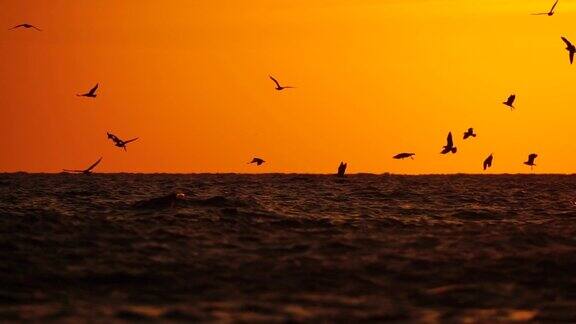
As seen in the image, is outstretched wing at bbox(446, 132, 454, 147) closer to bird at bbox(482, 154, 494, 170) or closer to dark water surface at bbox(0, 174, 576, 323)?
bird at bbox(482, 154, 494, 170)

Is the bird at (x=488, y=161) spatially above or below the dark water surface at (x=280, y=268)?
above

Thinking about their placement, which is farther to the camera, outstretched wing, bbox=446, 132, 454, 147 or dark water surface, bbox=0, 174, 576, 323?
outstretched wing, bbox=446, 132, 454, 147

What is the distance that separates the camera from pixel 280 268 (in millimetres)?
21797

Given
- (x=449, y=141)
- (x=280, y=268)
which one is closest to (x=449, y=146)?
(x=449, y=141)

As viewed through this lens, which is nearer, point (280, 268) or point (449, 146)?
point (280, 268)

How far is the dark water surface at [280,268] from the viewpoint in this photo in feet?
57.3

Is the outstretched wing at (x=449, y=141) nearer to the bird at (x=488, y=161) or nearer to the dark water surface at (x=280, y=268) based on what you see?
the bird at (x=488, y=161)

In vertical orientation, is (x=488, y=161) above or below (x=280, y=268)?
above

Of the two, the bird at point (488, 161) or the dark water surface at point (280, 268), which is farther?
the bird at point (488, 161)

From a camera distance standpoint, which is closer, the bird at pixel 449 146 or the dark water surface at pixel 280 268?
the dark water surface at pixel 280 268

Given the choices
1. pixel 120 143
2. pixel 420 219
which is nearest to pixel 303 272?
pixel 420 219

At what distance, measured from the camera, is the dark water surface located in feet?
57.3

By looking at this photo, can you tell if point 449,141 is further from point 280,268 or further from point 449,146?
point 280,268

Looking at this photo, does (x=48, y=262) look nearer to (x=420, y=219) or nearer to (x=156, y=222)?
(x=156, y=222)
